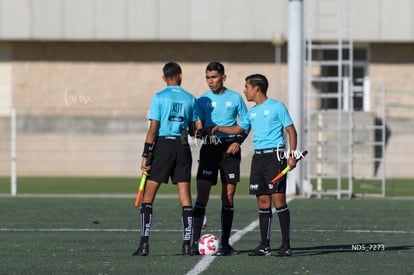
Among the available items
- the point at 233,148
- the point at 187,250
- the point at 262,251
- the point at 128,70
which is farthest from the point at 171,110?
the point at 128,70

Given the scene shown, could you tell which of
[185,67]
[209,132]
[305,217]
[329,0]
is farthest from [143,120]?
[209,132]

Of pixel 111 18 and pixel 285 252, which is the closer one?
pixel 285 252

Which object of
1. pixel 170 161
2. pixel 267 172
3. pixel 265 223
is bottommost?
Result: pixel 265 223

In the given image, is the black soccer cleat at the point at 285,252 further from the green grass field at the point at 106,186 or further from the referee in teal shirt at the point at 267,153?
the green grass field at the point at 106,186

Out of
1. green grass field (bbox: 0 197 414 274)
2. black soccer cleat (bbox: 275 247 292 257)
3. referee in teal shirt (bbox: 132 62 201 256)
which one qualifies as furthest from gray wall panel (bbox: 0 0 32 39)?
black soccer cleat (bbox: 275 247 292 257)

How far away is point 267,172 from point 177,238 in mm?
2341

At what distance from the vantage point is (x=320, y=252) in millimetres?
13477

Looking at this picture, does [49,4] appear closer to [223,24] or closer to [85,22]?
[85,22]

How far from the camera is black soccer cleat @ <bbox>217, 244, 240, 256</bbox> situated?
13297 millimetres

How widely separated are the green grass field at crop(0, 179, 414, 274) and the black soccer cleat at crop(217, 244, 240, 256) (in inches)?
11.6

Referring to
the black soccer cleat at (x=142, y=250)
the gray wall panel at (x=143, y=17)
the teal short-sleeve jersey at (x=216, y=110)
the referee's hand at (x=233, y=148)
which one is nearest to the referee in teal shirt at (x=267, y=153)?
the referee's hand at (x=233, y=148)

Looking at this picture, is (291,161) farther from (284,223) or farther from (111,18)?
(111,18)

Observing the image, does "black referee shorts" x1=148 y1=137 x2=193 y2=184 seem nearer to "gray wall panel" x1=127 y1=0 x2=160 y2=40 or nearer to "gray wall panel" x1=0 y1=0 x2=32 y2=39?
"gray wall panel" x1=127 y1=0 x2=160 y2=40

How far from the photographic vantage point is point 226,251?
13.4m
